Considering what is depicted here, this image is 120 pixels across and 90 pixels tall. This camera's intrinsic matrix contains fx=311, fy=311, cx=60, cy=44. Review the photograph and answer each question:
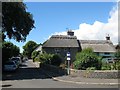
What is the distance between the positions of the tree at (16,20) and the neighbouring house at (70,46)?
3284cm

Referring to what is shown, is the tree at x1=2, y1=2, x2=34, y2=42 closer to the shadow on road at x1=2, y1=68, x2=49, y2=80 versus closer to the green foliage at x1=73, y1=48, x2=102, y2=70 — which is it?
the shadow on road at x1=2, y1=68, x2=49, y2=80

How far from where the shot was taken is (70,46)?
77.2 m

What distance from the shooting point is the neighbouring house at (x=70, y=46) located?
253 ft

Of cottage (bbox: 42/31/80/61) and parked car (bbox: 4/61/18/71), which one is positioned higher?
cottage (bbox: 42/31/80/61)

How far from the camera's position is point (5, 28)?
39.4 metres

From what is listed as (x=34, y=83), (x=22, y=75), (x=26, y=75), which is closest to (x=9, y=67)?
(x=22, y=75)

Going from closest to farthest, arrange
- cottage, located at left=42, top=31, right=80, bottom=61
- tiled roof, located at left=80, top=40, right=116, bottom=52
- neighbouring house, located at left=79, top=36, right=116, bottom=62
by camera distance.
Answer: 1. cottage, located at left=42, top=31, right=80, bottom=61
2. neighbouring house, located at left=79, top=36, right=116, bottom=62
3. tiled roof, located at left=80, top=40, right=116, bottom=52

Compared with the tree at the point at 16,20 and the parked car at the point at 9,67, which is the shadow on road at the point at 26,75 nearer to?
the parked car at the point at 9,67

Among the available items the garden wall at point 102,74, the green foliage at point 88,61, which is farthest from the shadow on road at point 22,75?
the garden wall at point 102,74

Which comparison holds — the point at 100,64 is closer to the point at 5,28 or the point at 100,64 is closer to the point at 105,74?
the point at 105,74

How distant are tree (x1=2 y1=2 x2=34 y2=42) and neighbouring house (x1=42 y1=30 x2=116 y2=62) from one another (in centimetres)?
3284

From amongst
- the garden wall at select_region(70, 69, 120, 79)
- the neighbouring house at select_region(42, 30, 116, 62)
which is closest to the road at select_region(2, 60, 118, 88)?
the garden wall at select_region(70, 69, 120, 79)

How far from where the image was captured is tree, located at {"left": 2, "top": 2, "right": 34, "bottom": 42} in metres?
36.3

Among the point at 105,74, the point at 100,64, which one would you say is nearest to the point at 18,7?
the point at 100,64
